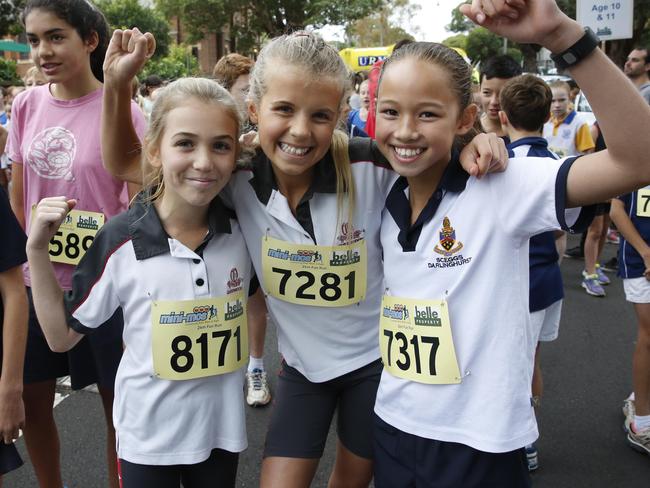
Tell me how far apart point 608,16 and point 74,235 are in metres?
5.53

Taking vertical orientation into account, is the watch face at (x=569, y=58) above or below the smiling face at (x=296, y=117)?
above

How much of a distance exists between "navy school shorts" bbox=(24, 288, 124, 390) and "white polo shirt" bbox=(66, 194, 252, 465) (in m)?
0.51

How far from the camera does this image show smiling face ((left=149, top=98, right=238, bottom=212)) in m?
1.68

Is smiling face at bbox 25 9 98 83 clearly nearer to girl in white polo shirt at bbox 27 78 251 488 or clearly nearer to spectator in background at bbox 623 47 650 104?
girl in white polo shirt at bbox 27 78 251 488

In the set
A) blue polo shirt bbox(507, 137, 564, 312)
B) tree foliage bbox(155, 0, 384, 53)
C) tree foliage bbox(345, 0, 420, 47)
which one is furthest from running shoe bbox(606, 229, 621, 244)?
tree foliage bbox(345, 0, 420, 47)

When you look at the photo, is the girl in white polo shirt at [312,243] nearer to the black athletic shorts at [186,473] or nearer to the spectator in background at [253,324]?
the black athletic shorts at [186,473]

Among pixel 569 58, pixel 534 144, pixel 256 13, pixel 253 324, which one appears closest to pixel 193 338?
pixel 569 58

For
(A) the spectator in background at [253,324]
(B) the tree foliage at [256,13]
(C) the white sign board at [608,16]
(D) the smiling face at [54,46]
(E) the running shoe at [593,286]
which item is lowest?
(E) the running shoe at [593,286]

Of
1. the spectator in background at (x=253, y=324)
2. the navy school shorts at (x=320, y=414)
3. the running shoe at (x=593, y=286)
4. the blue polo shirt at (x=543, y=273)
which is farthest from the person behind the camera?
the running shoe at (x=593, y=286)

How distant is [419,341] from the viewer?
62.9 inches

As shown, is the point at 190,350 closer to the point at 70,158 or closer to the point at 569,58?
the point at 70,158

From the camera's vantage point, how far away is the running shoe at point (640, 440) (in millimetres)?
2985

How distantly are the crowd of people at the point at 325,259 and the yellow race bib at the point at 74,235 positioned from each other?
23 centimetres

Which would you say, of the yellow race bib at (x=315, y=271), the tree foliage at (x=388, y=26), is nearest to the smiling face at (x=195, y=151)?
the yellow race bib at (x=315, y=271)
